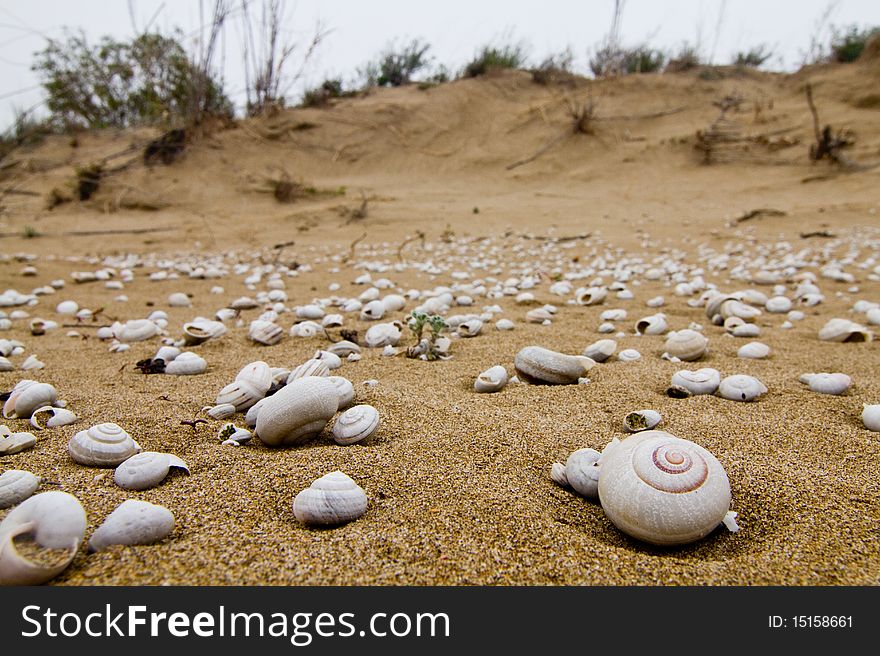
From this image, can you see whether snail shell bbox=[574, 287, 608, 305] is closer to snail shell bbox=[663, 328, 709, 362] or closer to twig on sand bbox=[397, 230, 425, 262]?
snail shell bbox=[663, 328, 709, 362]

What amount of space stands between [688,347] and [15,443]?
2.63m

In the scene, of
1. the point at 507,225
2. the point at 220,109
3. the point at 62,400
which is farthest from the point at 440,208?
the point at 62,400

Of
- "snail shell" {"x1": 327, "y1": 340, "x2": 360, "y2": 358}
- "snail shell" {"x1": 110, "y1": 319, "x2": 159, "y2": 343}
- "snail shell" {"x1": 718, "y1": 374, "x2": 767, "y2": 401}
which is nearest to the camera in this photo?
"snail shell" {"x1": 718, "y1": 374, "x2": 767, "y2": 401}

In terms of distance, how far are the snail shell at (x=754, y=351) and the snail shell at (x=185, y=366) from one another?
2576 mm

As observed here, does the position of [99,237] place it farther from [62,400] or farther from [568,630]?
[568,630]

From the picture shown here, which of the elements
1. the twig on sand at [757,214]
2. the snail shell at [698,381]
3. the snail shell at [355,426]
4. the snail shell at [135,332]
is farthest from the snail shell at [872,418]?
the twig on sand at [757,214]

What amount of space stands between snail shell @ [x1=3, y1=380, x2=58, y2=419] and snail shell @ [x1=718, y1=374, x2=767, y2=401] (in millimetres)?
2473

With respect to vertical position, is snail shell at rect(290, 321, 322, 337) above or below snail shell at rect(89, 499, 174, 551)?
below

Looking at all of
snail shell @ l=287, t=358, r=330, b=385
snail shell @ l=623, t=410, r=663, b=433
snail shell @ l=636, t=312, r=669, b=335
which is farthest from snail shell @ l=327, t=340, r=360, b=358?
snail shell @ l=636, t=312, r=669, b=335

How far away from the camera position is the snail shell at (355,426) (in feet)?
5.52

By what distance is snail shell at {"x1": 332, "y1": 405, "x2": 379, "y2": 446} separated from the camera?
5.52 ft

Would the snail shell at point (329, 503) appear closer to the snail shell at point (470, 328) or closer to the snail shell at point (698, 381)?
the snail shell at point (698, 381)

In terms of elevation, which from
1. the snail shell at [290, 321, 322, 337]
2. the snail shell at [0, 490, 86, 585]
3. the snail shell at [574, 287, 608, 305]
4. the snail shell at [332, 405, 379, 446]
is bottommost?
the snail shell at [574, 287, 608, 305]

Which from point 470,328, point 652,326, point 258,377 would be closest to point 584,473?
point 258,377
